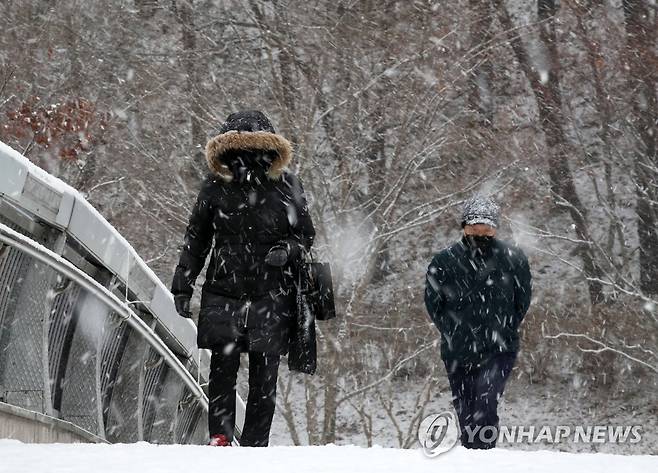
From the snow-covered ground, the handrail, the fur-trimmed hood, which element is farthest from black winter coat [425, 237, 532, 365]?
the snow-covered ground

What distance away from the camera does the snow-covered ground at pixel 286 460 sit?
3.68m

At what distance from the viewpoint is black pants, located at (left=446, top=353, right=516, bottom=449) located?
601 centimetres

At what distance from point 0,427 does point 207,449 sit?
847mm

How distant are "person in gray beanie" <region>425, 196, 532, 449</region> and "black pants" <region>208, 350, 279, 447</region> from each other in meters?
1.05

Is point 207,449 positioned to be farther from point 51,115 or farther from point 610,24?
point 610,24

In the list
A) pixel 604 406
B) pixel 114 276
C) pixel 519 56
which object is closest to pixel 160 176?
pixel 519 56

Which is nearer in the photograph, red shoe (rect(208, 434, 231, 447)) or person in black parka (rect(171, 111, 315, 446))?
red shoe (rect(208, 434, 231, 447))

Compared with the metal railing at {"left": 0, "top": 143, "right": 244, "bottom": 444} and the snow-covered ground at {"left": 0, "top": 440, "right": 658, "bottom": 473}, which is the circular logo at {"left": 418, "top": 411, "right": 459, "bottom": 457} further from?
the metal railing at {"left": 0, "top": 143, "right": 244, "bottom": 444}

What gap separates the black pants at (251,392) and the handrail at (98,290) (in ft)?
2.30

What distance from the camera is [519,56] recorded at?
20.4 metres

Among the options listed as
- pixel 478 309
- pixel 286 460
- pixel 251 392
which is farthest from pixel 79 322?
pixel 286 460

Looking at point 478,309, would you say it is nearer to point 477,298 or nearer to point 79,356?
point 477,298

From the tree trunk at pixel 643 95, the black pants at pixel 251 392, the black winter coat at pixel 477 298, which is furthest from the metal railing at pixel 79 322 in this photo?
the tree trunk at pixel 643 95

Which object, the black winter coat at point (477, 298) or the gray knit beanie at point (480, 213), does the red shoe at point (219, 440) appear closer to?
the black winter coat at point (477, 298)
